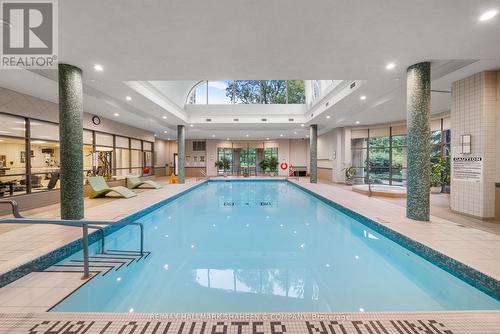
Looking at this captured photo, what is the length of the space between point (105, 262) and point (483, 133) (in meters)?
7.21

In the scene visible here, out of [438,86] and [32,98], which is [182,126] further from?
[438,86]

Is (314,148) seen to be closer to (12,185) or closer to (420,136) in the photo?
(420,136)

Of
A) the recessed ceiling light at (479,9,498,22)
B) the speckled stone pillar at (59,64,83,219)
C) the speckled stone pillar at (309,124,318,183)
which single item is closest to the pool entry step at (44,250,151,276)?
the speckled stone pillar at (59,64,83,219)

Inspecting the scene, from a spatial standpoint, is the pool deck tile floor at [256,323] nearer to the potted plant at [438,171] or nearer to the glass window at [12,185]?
the glass window at [12,185]

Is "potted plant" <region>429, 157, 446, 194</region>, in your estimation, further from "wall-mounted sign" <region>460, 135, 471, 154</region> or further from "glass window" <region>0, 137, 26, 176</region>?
"glass window" <region>0, 137, 26, 176</region>

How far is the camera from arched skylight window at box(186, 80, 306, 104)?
15.1 meters

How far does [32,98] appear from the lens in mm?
6543

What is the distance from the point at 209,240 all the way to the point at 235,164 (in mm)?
16042

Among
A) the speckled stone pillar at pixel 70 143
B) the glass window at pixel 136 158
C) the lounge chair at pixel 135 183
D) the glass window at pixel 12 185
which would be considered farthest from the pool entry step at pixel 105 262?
the glass window at pixel 136 158

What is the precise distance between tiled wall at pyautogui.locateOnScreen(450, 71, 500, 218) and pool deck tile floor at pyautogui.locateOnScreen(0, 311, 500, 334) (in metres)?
3.93

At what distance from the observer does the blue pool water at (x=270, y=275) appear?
243 cm

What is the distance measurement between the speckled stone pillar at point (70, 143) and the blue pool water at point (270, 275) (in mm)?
1010

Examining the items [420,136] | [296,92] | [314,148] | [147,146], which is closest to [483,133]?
[420,136]

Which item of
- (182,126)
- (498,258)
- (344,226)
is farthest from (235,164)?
(498,258)
